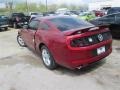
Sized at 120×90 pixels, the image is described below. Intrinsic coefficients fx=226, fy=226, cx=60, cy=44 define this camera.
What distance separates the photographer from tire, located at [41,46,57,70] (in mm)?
6431

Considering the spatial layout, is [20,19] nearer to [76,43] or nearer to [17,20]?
[17,20]

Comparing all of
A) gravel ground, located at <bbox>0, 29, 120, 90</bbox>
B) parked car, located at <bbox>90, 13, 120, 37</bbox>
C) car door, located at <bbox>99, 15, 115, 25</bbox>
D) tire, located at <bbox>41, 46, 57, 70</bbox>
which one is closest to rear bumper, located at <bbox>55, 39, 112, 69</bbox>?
gravel ground, located at <bbox>0, 29, 120, 90</bbox>

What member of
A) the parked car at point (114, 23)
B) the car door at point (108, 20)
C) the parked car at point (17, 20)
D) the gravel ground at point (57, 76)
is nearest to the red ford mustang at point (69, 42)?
the gravel ground at point (57, 76)

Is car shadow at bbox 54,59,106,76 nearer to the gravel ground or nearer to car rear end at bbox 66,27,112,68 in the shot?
the gravel ground

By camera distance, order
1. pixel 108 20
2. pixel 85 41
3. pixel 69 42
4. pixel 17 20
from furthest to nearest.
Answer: pixel 17 20 < pixel 108 20 < pixel 85 41 < pixel 69 42

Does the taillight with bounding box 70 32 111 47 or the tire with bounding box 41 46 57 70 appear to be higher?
the taillight with bounding box 70 32 111 47

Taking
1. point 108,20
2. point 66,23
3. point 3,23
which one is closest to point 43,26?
point 66,23

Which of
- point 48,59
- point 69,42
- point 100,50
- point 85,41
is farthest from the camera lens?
point 48,59

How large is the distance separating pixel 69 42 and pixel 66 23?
4.49 feet

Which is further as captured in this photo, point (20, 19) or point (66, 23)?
point (20, 19)

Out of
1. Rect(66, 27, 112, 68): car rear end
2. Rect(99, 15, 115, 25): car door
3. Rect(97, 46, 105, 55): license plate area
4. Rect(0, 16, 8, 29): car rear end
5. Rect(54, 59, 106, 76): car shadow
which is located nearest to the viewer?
Rect(66, 27, 112, 68): car rear end

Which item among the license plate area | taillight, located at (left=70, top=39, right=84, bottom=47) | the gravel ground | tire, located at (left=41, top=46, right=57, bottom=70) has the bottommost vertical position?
the gravel ground

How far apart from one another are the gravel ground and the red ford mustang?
345 mm

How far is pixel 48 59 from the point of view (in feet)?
21.8
